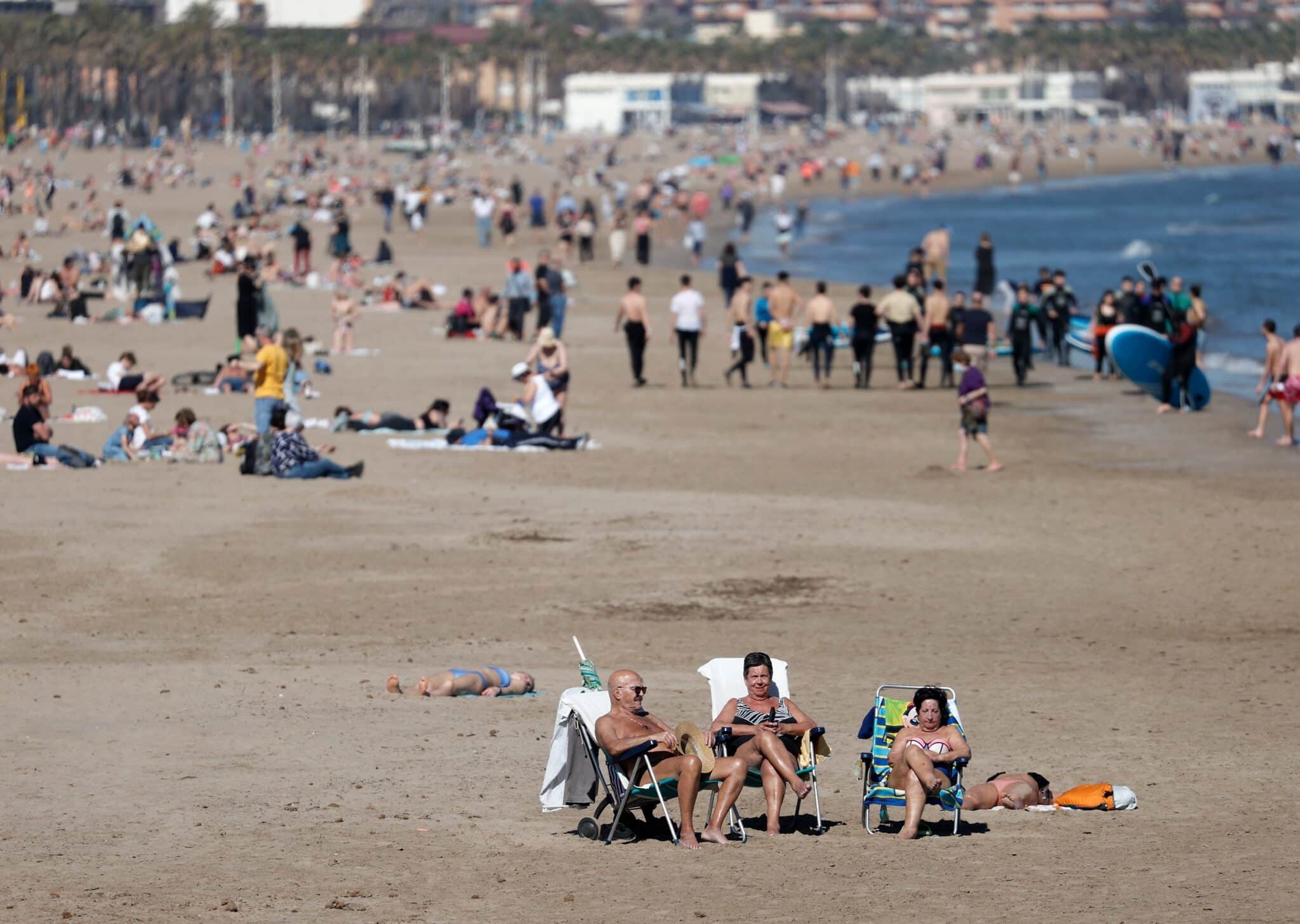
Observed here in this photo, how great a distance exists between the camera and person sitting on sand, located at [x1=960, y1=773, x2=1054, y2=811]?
355 inches

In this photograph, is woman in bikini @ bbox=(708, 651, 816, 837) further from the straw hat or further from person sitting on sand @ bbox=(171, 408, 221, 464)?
person sitting on sand @ bbox=(171, 408, 221, 464)

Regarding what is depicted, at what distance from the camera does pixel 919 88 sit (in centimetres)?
17788

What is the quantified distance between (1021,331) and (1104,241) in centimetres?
4337

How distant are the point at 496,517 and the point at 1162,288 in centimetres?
1251

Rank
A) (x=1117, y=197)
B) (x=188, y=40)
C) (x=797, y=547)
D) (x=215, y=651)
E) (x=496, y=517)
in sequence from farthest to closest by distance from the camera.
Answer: (x=188, y=40)
(x=1117, y=197)
(x=496, y=517)
(x=797, y=547)
(x=215, y=651)

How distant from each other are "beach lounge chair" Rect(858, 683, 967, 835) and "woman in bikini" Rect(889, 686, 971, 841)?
0.03m

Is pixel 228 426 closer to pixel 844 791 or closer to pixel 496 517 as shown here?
pixel 496 517

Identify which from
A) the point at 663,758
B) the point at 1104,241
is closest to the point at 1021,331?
the point at 663,758

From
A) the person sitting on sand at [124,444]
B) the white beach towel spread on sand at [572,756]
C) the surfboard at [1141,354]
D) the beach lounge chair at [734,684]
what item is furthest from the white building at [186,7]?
the white beach towel spread on sand at [572,756]

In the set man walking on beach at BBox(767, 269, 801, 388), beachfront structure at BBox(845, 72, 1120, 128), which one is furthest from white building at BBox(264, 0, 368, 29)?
man walking on beach at BBox(767, 269, 801, 388)

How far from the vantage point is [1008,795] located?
902 cm

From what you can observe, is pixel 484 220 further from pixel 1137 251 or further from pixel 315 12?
pixel 315 12

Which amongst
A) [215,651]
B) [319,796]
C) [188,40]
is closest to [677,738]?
[319,796]

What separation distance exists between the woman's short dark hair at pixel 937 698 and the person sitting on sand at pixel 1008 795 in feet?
1.27
